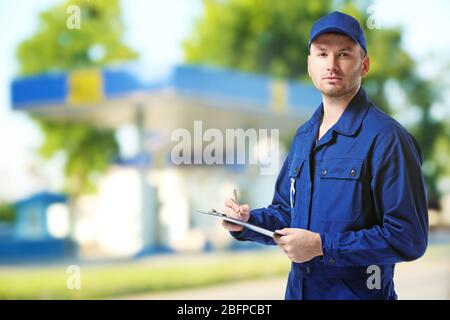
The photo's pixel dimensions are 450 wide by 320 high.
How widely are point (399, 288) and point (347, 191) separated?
9.42ft

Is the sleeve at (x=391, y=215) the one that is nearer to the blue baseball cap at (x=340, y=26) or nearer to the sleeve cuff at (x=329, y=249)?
the sleeve cuff at (x=329, y=249)

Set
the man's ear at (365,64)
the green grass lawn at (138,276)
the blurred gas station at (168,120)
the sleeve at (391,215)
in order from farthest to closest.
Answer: the blurred gas station at (168,120) → the green grass lawn at (138,276) → the man's ear at (365,64) → the sleeve at (391,215)

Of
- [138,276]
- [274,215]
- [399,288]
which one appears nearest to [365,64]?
[274,215]

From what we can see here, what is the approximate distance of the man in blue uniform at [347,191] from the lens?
1188 millimetres

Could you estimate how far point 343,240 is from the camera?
120 cm

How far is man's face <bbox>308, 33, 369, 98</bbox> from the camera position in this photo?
1257 millimetres

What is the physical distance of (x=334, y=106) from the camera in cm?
131

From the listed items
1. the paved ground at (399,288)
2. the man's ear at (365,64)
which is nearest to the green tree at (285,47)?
the paved ground at (399,288)

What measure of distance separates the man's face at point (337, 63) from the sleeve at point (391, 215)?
0.13 meters

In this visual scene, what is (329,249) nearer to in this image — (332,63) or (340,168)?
(340,168)

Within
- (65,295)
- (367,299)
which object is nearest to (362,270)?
(367,299)

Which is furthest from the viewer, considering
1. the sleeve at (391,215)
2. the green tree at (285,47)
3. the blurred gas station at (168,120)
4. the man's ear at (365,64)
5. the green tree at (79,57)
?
the green tree at (79,57)
